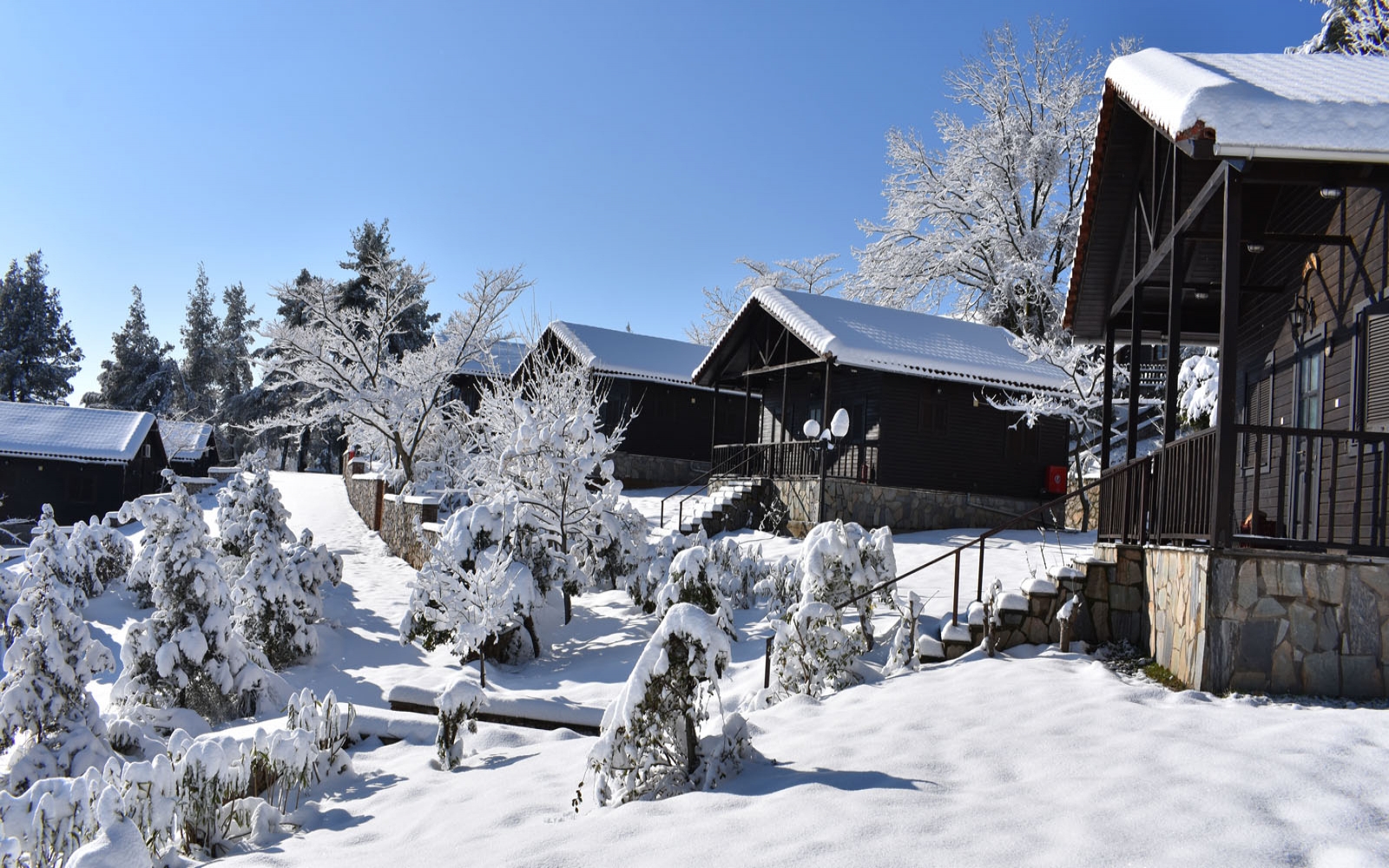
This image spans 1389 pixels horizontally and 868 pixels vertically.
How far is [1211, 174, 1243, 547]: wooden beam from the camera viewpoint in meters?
7.25

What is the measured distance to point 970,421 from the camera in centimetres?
2150

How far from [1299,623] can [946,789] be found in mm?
3749

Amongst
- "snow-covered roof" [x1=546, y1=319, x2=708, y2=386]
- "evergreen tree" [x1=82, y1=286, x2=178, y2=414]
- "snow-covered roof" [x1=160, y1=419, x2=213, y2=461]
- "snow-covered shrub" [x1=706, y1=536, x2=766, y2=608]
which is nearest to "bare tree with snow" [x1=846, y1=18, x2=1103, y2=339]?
"snow-covered roof" [x1=546, y1=319, x2=708, y2=386]

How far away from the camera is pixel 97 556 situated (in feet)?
56.2

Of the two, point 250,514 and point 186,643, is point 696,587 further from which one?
point 250,514

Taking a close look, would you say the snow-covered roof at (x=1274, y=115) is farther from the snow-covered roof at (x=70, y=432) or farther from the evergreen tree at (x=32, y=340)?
the evergreen tree at (x=32, y=340)

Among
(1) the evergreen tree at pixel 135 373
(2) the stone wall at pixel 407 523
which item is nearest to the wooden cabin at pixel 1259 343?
(2) the stone wall at pixel 407 523

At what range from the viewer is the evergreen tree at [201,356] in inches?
2237

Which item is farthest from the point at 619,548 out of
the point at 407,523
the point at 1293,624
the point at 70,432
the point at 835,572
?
the point at 70,432

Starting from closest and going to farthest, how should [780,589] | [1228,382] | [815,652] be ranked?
[1228,382] → [815,652] → [780,589]

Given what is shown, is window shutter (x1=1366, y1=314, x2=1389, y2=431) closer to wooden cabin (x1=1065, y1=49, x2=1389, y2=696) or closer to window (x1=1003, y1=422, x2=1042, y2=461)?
wooden cabin (x1=1065, y1=49, x2=1389, y2=696)

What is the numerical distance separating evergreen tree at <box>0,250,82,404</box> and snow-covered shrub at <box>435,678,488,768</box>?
2159 inches

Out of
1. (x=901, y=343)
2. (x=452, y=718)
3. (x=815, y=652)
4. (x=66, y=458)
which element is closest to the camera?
(x=452, y=718)

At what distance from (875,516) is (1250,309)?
31.0 feet
